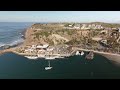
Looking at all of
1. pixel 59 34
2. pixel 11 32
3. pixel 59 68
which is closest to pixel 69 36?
pixel 59 34

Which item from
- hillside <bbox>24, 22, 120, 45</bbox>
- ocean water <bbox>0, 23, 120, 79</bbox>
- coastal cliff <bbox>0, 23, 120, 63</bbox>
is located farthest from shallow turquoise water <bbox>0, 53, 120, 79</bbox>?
hillside <bbox>24, 22, 120, 45</bbox>

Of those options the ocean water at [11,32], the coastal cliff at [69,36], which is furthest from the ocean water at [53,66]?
the coastal cliff at [69,36]

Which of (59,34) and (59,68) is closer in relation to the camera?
(59,68)

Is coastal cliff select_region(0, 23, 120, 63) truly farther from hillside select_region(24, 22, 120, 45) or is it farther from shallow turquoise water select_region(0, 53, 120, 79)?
shallow turquoise water select_region(0, 53, 120, 79)

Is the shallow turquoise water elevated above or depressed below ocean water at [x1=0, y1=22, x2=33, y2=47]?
below

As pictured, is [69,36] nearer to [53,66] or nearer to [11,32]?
[53,66]

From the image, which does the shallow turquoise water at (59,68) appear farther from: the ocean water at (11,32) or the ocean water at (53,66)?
the ocean water at (11,32)

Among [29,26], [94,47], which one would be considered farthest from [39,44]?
[94,47]
